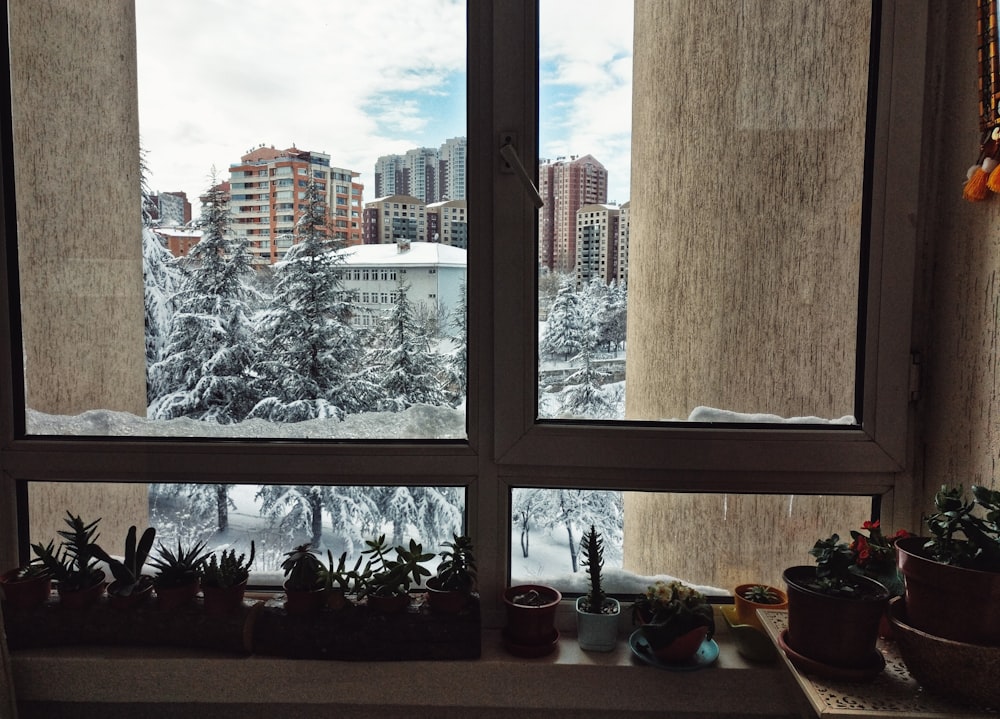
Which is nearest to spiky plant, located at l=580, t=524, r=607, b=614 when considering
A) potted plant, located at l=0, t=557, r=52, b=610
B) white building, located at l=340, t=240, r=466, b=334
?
white building, located at l=340, t=240, r=466, b=334

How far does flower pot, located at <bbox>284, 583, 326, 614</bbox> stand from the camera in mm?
1354

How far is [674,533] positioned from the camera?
1469 mm

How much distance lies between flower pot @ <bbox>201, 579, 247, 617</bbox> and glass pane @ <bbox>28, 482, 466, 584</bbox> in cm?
14

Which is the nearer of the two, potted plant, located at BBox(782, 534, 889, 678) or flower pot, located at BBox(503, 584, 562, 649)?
potted plant, located at BBox(782, 534, 889, 678)

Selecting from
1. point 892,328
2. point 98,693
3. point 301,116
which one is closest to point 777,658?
point 892,328

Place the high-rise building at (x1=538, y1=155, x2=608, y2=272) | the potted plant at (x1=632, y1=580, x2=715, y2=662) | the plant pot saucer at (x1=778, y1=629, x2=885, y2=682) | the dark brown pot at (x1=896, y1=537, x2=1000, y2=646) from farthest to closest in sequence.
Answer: the high-rise building at (x1=538, y1=155, x2=608, y2=272), the potted plant at (x1=632, y1=580, x2=715, y2=662), the plant pot saucer at (x1=778, y1=629, x2=885, y2=682), the dark brown pot at (x1=896, y1=537, x2=1000, y2=646)

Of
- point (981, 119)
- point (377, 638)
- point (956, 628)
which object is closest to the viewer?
point (956, 628)

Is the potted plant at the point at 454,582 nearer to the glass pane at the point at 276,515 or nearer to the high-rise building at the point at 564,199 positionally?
the glass pane at the point at 276,515

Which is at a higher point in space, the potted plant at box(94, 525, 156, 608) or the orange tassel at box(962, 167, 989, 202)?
the orange tassel at box(962, 167, 989, 202)

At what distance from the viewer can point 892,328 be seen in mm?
1370

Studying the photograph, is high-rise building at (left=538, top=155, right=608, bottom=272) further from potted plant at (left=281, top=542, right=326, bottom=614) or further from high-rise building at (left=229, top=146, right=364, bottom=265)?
potted plant at (left=281, top=542, right=326, bottom=614)

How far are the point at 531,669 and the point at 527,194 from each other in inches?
37.1

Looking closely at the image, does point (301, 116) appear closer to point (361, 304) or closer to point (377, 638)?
point (361, 304)

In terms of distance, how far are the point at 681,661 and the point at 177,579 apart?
3.34ft
